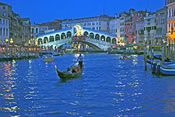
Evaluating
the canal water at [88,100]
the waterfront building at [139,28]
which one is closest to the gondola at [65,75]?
the canal water at [88,100]

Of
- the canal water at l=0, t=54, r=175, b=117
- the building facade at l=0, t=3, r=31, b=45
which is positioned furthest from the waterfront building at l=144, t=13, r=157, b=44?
the canal water at l=0, t=54, r=175, b=117

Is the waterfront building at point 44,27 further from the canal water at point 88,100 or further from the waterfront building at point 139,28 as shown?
the canal water at point 88,100

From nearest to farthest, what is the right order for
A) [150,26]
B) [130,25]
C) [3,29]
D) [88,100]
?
1. [88,100]
2. [3,29]
3. [150,26]
4. [130,25]

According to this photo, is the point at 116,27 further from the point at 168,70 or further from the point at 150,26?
the point at 168,70

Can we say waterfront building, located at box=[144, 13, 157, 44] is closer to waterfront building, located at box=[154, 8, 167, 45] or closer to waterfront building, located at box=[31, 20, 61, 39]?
waterfront building, located at box=[154, 8, 167, 45]

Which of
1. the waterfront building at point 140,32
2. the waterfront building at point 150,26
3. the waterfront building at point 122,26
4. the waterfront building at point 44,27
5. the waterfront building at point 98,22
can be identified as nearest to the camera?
the waterfront building at point 150,26

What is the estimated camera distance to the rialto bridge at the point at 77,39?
7556 centimetres

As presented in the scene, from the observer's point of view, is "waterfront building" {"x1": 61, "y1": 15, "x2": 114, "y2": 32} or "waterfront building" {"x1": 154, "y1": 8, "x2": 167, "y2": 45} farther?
"waterfront building" {"x1": 61, "y1": 15, "x2": 114, "y2": 32}

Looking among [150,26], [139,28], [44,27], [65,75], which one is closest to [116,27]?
[139,28]

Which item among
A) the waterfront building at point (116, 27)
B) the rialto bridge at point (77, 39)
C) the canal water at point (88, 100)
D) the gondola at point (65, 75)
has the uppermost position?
the waterfront building at point (116, 27)

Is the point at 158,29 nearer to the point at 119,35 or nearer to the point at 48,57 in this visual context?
the point at 48,57

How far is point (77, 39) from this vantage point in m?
75.5

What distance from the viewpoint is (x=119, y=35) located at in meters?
84.0

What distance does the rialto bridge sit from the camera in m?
75.6
